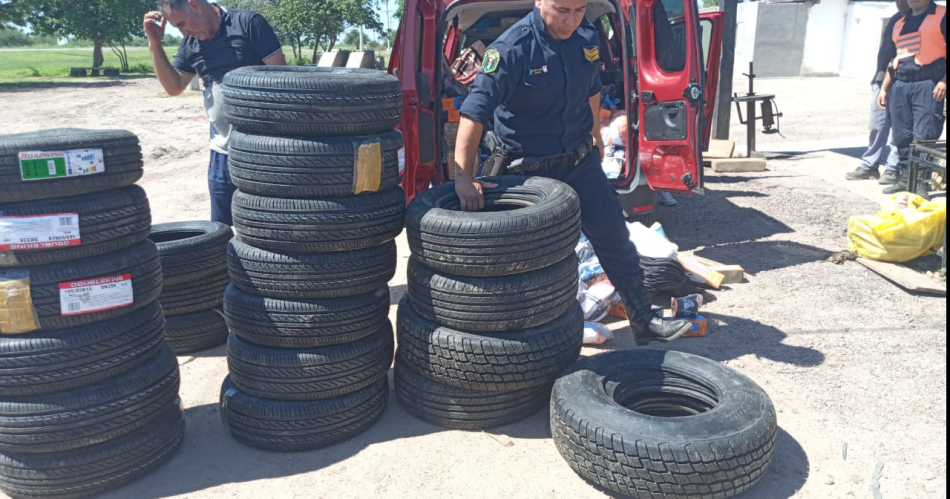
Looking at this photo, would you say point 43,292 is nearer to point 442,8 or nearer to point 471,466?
A: point 471,466

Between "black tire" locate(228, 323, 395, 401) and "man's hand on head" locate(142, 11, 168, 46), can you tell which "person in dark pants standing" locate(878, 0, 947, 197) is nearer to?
"black tire" locate(228, 323, 395, 401)

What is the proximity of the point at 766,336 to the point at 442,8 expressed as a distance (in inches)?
130

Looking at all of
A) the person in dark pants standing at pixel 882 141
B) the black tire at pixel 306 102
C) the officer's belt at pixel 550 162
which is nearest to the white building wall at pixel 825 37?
the person in dark pants standing at pixel 882 141

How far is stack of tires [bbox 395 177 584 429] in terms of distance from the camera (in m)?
3.24

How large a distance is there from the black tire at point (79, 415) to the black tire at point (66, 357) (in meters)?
0.04

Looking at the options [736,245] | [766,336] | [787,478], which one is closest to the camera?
[787,478]

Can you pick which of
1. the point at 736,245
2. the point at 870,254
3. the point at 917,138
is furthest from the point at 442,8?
the point at 917,138

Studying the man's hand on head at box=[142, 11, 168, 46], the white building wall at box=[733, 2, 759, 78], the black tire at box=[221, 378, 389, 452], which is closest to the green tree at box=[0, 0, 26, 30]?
the white building wall at box=[733, 2, 759, 78]

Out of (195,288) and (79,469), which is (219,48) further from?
(79,469)

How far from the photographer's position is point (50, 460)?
3.08 meters

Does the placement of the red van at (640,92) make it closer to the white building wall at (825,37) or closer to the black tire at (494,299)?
the black tire at (494,299)

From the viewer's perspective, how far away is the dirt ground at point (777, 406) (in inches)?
124

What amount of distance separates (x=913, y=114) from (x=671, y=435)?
277 inches

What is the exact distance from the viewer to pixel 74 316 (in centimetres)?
301
